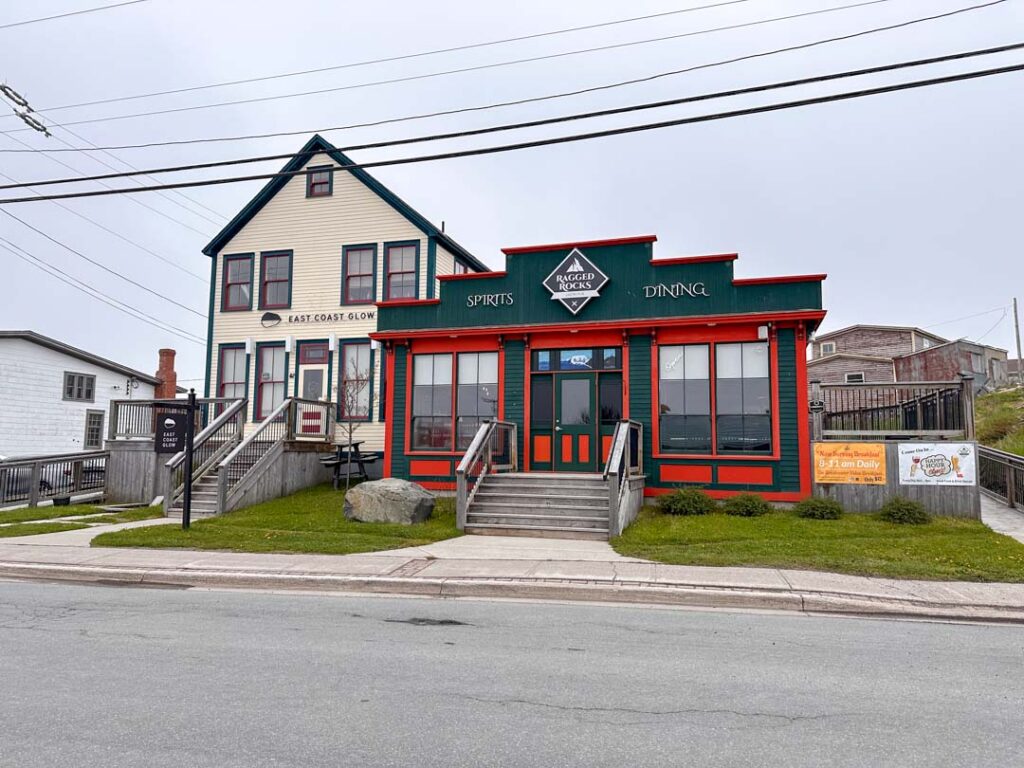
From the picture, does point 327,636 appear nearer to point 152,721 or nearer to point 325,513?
point 152,721

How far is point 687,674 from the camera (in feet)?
18.5

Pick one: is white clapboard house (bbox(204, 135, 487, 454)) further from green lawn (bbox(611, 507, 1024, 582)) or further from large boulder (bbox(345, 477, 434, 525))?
green lawn (bbox(611, 507, 1024, 582))

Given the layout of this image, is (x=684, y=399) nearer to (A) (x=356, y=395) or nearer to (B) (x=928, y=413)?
(B) (x=928, y=413)

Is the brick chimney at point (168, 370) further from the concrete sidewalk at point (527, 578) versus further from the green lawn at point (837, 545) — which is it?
the green lawn at point (837, 545)

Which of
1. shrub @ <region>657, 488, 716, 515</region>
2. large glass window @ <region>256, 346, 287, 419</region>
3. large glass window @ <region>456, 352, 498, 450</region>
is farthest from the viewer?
large glass window @ <region>256, 346, 287, 419</region>

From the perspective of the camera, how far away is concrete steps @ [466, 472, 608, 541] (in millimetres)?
13172

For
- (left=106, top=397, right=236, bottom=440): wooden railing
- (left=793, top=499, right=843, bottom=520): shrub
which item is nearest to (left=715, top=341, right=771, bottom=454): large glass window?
(left=793, top=499, right=843, bottom=520): shrub

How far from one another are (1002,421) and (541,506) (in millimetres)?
19967

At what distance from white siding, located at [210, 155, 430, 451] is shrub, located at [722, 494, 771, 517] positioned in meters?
10.8

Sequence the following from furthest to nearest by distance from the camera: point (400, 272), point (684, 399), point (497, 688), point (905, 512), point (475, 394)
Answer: point (400, 272) < point (475, 394) < point (684, 399) < point (905, 512) < point (497, 688)

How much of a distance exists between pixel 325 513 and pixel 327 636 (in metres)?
8.59

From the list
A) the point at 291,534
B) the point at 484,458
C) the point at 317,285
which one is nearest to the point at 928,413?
the point at 484,458

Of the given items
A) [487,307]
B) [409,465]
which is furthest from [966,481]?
[409,465]

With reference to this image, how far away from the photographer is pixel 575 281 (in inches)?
668
